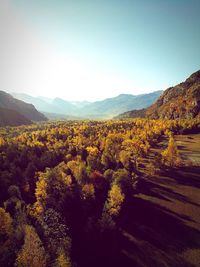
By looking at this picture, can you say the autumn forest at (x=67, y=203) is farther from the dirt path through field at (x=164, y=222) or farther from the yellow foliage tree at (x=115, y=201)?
the dirt path through field at (x=164, y=222)

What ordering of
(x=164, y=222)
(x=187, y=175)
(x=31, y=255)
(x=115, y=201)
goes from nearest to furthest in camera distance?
(x=31, y=255) < (x=164, y=222) < (x=115, y=201) < (x=187, y=175)

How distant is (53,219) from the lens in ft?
230

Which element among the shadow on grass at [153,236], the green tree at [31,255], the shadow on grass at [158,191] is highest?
the green tree at [31,255]

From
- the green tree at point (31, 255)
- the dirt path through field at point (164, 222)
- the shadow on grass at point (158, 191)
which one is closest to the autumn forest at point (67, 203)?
the green tree at point (31, 255)

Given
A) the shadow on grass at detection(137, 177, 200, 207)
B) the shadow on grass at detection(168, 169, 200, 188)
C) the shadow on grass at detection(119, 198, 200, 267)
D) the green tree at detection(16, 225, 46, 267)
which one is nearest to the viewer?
the green tree at detection(16, 225, 46, 267)

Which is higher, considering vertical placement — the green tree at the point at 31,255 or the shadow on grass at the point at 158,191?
the green tree at the point at 31,255

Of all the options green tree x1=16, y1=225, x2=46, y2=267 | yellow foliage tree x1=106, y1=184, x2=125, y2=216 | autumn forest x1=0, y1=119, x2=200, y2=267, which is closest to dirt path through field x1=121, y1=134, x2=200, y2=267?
autumn forest x1=0, y1=119, x2=200, y2=267

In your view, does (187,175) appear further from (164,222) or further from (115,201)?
(115,201)

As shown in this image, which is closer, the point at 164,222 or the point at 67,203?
the point at 164,222

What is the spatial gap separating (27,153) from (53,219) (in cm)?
7105

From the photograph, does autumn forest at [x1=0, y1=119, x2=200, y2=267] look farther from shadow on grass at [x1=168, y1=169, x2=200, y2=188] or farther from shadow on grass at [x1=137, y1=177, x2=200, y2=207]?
shadow on grass at [x1=168, y1=169, x2=200, y2=188]

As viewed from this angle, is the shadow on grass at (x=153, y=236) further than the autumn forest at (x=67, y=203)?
Yes

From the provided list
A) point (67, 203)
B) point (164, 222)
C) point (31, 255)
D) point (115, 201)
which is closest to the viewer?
point (31, 255)

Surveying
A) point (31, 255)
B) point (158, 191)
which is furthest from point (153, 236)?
point (31, 255)
